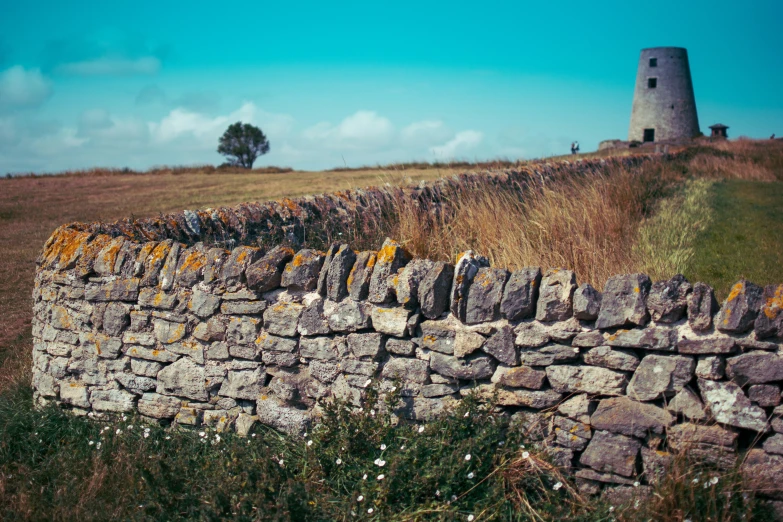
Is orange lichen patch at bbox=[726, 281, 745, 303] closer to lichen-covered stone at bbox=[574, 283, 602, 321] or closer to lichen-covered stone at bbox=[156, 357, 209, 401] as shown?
lichen-covered stone at bbox=[574, 283, 602, 321]

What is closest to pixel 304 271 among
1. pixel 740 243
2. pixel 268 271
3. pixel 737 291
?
pixel 268 271

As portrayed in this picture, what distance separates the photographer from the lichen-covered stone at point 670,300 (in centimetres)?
344

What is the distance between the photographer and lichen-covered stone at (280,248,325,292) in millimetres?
4523

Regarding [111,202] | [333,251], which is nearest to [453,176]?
[333,251]

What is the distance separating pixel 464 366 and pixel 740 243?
6.57 meters

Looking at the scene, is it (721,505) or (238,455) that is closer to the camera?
(721,505)

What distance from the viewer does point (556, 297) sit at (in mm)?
3711

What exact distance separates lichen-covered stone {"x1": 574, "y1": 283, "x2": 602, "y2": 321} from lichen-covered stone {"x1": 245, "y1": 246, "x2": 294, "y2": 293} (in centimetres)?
222

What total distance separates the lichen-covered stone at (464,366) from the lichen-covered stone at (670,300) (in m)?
1.08

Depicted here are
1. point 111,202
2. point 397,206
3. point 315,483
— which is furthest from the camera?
point 111,202

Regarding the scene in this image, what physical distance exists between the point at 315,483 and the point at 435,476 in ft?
2.75

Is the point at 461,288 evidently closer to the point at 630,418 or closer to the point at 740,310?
the point at 630,418

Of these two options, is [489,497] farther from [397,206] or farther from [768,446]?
[397,206]

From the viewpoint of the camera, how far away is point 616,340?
355 centimetres
